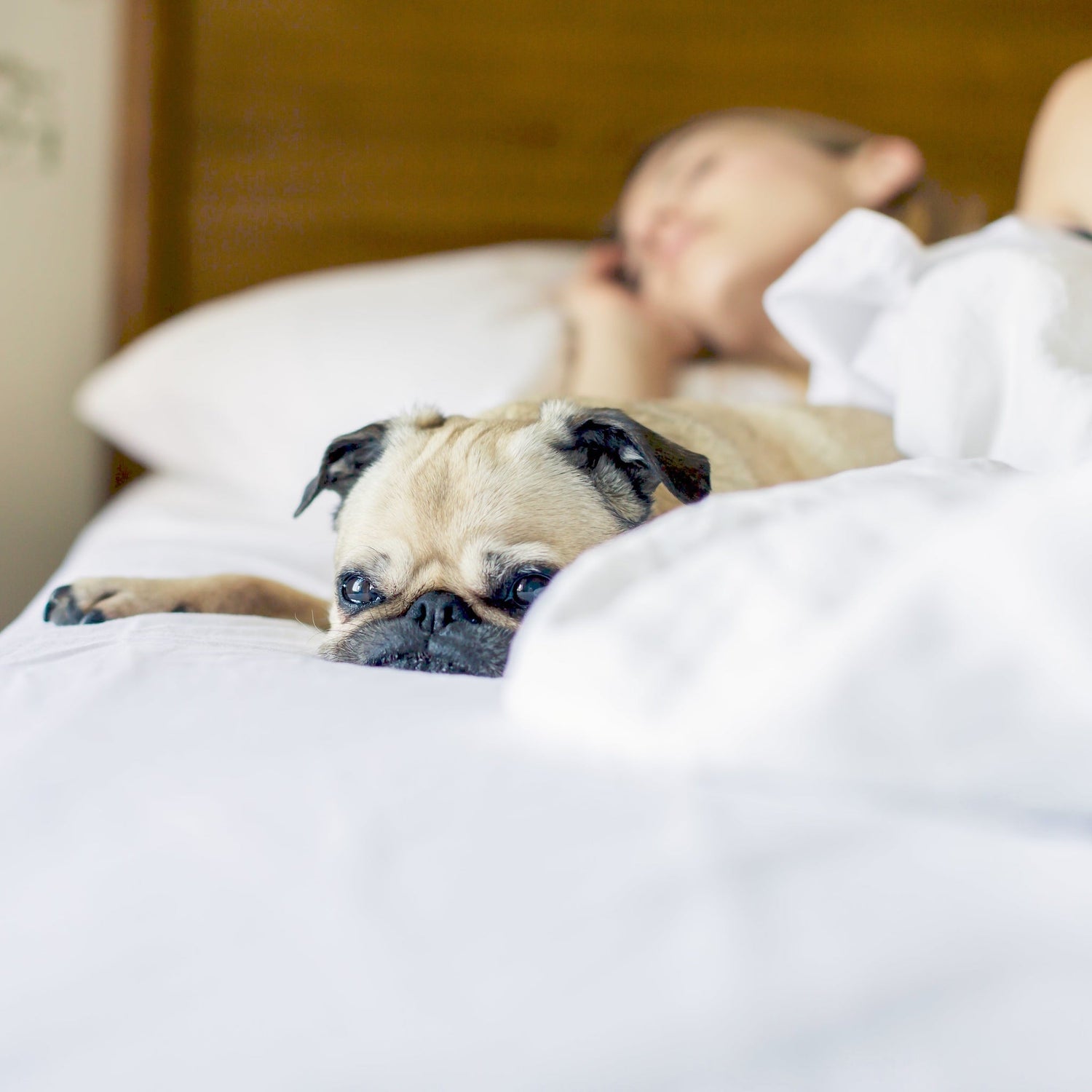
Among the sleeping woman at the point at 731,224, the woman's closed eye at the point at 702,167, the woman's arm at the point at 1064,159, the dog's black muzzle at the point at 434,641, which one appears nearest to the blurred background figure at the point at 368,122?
the sleeping woman at the point at 731,224

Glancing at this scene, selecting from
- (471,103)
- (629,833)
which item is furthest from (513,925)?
(471,103)

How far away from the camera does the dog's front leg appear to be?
1.16 m

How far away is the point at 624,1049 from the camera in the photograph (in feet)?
1.51

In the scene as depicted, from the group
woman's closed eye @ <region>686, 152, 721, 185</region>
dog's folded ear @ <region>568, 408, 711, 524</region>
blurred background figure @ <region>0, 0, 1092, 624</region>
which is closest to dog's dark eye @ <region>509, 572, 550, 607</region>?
dog's folded ear @ <region>568, 408, 711, 524</region>

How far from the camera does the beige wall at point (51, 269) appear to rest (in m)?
2.42

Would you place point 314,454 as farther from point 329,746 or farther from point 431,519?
point 329,746

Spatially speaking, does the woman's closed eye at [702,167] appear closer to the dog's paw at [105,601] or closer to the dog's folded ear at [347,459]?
the dog's folded ear at [347,459]

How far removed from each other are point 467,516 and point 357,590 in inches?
6.7

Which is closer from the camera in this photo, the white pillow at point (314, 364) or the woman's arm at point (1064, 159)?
the woman's arm at point (1064, 159)

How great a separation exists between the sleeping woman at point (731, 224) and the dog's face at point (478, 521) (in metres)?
0.75

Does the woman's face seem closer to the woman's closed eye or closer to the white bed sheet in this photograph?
the woman's closed eye

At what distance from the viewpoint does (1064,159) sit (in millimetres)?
1819

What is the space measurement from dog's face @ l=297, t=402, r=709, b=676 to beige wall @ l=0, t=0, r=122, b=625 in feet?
5.21

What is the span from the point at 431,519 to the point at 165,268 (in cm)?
185
